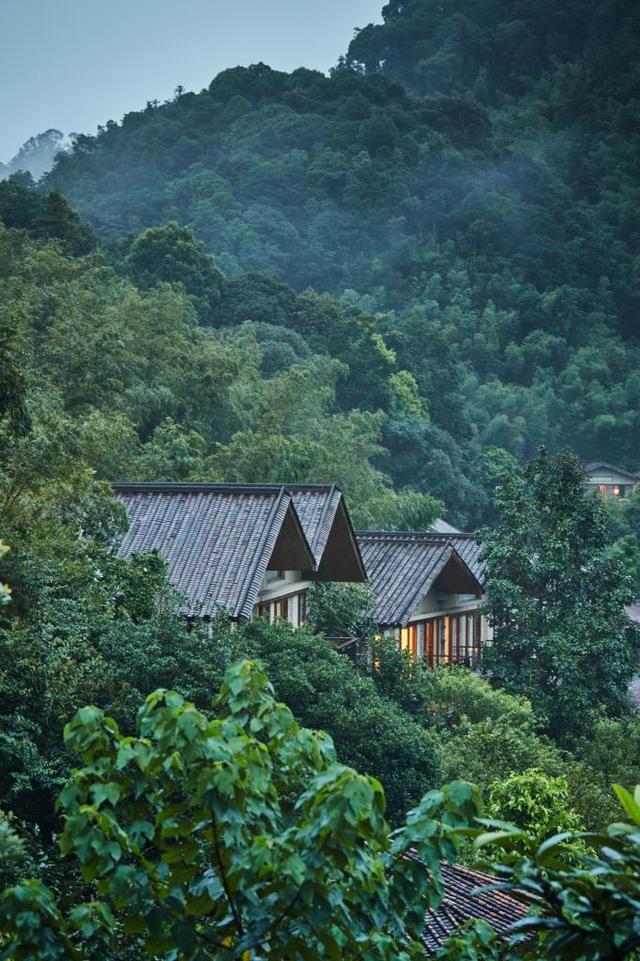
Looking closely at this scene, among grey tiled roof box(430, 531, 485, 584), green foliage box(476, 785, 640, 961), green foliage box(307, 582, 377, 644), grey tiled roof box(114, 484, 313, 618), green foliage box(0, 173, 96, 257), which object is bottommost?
green foliage box(476, 785, 640, 961)

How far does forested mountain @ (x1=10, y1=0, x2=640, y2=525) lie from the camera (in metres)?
66.8

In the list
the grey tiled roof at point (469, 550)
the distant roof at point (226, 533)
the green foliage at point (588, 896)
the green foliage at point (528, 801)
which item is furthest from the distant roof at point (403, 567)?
the green foliage at point (588, 896)

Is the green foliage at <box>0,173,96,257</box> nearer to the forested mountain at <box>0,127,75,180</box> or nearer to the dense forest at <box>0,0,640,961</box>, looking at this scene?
the dense forest at <box>0,0,640,961</box>

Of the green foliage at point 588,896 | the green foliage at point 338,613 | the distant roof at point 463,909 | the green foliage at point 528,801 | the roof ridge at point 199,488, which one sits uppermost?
the roof ridge at point 199,488

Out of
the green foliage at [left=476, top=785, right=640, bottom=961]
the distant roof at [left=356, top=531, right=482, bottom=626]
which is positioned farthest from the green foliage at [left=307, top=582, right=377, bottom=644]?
the green foliage at [left=476, top=785, right=640, bottom=961]

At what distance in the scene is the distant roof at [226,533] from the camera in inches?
831

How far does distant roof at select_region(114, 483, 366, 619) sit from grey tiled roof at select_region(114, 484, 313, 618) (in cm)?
1

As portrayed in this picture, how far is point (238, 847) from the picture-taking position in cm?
525

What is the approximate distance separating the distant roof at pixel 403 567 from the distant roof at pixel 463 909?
51.1 ft

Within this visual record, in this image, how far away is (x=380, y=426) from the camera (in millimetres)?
61594

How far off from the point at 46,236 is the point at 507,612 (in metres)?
30.0

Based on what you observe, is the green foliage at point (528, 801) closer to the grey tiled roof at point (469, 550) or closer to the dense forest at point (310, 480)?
the dense forest at point (310, 480)

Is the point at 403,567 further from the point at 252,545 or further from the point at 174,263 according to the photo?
the point at 174,263

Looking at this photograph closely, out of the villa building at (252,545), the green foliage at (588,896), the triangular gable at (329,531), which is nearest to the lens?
the green foliage at (588,896)
